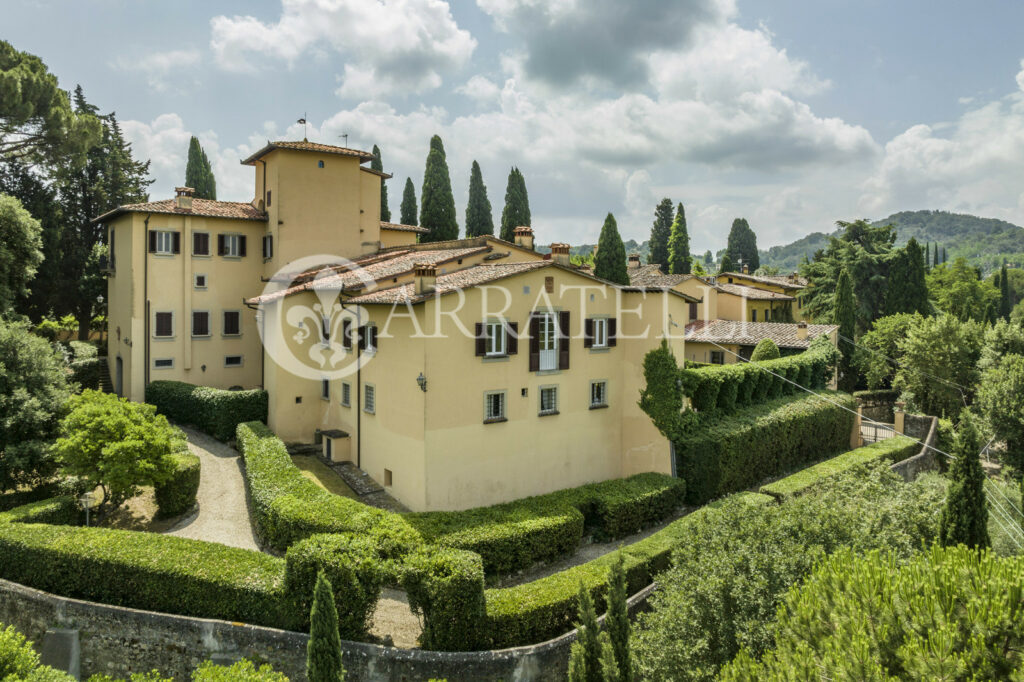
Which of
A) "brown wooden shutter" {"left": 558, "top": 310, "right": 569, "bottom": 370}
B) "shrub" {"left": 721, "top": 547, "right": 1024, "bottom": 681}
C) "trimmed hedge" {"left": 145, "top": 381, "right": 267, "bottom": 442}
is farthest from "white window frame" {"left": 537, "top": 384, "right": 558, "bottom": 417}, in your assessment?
"shrub" {"left": 721, "top": 547, "right": 1024, "bottom": 681}

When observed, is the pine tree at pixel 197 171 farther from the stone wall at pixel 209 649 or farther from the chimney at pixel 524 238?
the stone wall at pixel 209 649

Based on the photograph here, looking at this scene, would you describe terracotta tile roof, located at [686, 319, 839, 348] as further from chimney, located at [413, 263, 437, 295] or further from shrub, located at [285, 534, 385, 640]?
shrub, located at [285, 534, 385, 640]

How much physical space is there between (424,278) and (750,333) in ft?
87.2

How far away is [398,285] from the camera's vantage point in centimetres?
2333

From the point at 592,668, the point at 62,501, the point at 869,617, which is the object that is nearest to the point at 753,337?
the point at 592,668

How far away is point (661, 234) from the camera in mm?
83062

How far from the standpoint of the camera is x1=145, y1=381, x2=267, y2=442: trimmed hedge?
1019 inches

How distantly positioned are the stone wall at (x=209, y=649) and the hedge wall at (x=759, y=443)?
1147 cm

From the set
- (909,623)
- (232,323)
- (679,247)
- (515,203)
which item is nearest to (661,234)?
(679,247)

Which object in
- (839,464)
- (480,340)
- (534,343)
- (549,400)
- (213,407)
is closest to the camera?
(480,340)

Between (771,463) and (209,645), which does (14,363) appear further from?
(771,463)

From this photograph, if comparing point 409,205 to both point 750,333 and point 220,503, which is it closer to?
point 750,333

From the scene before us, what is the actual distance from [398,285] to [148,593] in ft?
43.2

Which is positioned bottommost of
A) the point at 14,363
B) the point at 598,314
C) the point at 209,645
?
the point at 209,645
